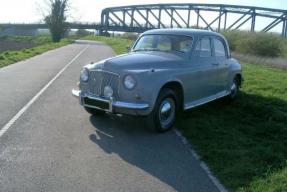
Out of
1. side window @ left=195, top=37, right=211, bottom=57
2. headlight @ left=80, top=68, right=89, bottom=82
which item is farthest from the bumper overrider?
side window @ left=195, top=37, right=211, bottom=57

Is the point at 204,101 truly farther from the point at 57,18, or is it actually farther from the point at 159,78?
the point at 57,18

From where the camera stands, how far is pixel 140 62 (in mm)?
7023

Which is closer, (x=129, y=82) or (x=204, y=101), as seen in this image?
(x=129, y=82)

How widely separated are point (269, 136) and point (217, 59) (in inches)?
98.2

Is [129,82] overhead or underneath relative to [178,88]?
overhead

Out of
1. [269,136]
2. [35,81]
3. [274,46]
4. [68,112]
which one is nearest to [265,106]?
[269,136]

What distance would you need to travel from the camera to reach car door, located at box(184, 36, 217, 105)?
7629 mm

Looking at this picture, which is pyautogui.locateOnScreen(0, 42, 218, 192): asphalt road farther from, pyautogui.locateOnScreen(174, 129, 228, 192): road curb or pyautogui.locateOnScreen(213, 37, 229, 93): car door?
pyautogui.locateOnScreen(213, 37, 229, 93): car door

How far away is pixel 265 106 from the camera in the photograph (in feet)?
29.8

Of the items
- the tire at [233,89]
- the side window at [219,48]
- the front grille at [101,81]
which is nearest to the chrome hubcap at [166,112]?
the front grille at [101,81]

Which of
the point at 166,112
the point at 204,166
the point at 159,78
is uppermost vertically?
the point at 159,78

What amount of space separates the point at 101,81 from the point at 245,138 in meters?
2.68

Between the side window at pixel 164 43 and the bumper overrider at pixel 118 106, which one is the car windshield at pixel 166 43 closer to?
the side window at pixel 164 43

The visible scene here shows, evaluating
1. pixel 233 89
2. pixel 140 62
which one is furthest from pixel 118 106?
pixel 233 89
